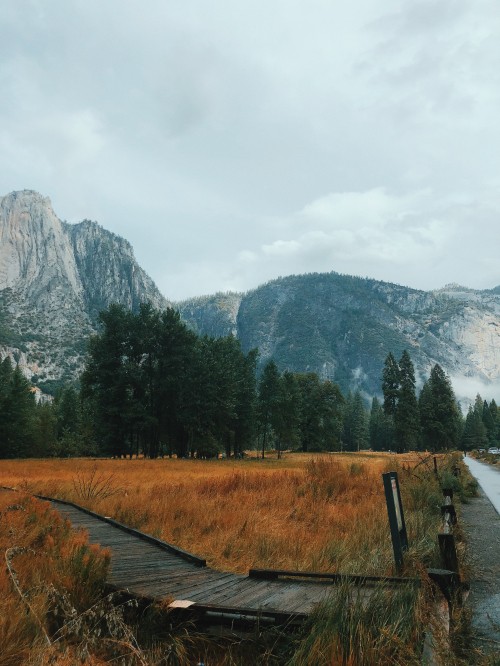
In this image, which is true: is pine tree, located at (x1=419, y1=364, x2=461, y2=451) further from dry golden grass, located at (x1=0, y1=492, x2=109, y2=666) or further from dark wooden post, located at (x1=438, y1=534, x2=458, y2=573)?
dark wooden post, located at (x1=438, y1=534, x2=458, y2=573)

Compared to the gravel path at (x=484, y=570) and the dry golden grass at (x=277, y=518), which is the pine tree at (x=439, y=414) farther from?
the gravel path at (x=484, y=570)

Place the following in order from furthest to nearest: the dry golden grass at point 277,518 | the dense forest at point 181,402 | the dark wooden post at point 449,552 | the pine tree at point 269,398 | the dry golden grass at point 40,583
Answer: the pine tree at point 269,398 < the dense forest at point 181,402 < the dry golden grass at point 277,518 < the dark wooden post at point 449,552 < the dry golden grass at point 40,583

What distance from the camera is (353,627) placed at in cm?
409

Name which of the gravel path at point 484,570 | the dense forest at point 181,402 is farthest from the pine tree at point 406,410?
the gravel path at point 484,570

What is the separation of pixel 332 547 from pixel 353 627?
4219mm

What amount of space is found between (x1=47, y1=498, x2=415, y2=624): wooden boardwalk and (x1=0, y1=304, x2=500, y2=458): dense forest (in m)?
42.8

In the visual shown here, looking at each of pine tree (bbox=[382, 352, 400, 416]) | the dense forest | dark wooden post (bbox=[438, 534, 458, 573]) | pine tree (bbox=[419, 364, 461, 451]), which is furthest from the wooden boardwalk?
pine tree (bbox=[419, 364, 461, 451])

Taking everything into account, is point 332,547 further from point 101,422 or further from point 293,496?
point 101,422

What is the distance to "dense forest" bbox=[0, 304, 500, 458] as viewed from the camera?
52.4 meters

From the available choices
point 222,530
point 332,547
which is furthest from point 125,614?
point 222,530

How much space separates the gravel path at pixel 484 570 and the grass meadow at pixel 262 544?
0.60m

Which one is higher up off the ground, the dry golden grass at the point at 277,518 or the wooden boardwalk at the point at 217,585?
the wooden boardwalk at the point at 217,585

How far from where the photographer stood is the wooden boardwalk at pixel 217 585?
4941 mm

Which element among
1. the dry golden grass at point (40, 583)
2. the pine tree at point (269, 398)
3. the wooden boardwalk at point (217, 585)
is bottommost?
the wooden boardwalk at point (217, 585)
